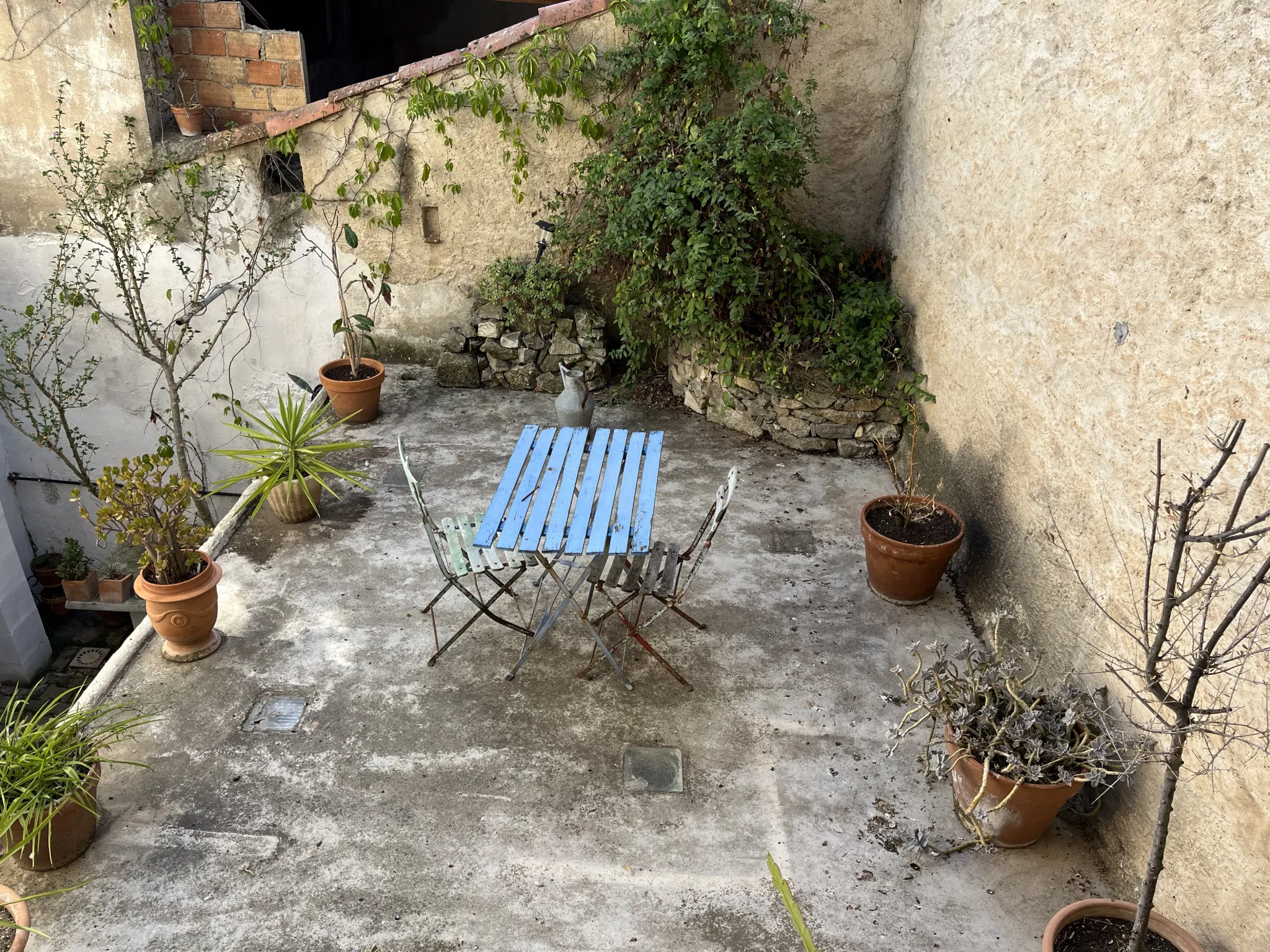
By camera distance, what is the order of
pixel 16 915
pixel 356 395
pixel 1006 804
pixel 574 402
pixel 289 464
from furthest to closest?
pixel 356 395 < pixel 574 402 < pixel 289 464 < pixel 1006 804 < pixel 16 915

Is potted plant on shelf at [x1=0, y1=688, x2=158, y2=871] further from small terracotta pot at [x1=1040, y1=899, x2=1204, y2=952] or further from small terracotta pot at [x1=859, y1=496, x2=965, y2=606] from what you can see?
small terracotta pot at [x1=859, y1=496, x2=965, y2=606]

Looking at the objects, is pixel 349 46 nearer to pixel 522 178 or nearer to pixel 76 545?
pixel 522 178

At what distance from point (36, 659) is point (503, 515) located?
563 centimetres

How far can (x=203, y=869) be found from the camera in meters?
3.15

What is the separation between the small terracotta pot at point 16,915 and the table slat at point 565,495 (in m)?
2.05

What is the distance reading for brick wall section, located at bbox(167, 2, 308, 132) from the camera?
260 inches

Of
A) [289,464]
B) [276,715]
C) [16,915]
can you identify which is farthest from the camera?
[289,464]

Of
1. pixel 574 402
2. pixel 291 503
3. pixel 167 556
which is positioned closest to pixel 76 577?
pixel 291 503

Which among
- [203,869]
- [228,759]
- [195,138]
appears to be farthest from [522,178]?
[203,869]

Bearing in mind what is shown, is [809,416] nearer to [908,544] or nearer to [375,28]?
[908,544]

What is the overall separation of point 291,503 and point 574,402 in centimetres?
188

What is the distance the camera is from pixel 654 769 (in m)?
3.61

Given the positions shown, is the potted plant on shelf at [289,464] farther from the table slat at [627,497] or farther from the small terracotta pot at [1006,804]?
the small terracotta pot at [1006,804]

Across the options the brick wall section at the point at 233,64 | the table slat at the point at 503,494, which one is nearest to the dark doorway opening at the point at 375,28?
the brick wall section at the point at 233,64
